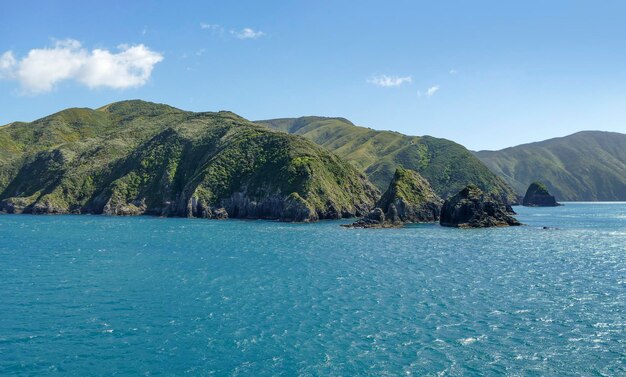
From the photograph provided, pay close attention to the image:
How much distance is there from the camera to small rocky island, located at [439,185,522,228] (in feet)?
475

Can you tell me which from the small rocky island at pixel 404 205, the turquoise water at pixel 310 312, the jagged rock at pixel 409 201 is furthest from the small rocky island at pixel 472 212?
the turquoise water at pixel 310 312

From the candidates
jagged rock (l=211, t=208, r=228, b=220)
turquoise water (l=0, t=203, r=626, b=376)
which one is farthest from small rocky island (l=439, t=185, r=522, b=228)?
jagged rock (l=211, t=208, r=228, b=220)

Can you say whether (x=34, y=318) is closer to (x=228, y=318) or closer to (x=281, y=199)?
(x=228, y=318)

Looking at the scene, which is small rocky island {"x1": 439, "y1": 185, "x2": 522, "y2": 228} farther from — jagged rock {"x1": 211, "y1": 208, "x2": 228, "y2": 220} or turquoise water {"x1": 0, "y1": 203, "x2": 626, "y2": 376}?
jagged rock {"x1": 211, "y1": 208, "x2": 228, "y2": 220}

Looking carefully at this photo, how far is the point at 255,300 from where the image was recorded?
159 feet

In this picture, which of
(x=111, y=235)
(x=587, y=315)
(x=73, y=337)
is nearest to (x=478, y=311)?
(x=587, y=315)

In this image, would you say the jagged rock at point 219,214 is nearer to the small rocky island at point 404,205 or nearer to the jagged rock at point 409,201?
the small rocky island at point 404,205

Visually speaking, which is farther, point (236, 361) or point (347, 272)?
point (347, 272)

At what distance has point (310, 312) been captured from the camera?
145 ft

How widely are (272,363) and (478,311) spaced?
75.2 feet

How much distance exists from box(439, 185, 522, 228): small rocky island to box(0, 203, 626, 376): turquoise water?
199ft

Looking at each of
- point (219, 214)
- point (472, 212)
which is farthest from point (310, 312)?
point (219, 214)

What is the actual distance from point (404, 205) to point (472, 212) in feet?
76.2

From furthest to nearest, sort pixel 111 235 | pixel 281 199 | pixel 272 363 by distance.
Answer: pixel 281 199 < pixel 111 235 < pixel 272 363
